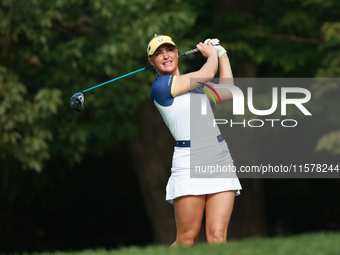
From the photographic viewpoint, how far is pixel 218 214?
4.43 m

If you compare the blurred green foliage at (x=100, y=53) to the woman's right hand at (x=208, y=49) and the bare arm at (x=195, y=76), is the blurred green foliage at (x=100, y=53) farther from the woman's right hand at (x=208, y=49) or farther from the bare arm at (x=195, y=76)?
the bare arm at (x=195, y=76)

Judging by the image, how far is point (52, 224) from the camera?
558 inches

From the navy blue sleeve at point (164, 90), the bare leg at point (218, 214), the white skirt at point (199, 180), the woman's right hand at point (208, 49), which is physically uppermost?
the woman's right hand at point (208, 49)

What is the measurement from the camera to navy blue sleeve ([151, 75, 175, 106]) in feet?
14.7

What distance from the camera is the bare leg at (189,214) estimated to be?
4484 millimetres

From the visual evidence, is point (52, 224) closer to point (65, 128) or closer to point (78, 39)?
point (65, 128)

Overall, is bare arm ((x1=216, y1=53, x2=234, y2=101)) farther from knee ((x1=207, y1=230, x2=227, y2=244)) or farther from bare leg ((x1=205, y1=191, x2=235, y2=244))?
knee ((x1=207, y1=230, x2=227, y2=244))

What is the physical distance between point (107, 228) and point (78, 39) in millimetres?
6817

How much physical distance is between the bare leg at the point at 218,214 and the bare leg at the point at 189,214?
3.6 inches

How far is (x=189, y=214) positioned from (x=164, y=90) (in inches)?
41.6

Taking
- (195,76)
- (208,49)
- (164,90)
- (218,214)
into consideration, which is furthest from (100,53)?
(218,214)

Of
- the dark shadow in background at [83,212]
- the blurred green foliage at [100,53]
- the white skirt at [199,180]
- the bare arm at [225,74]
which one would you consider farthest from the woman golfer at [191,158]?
the dark shadow in background at [83,212]

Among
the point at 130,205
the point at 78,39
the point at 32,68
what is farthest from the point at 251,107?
the point at 130,205

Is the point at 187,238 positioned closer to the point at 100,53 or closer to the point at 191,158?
the point at 191,158
